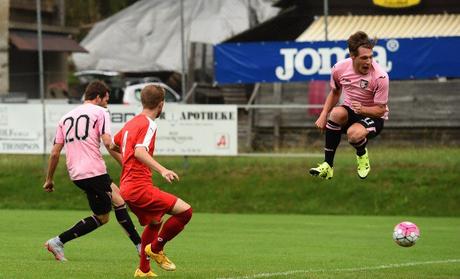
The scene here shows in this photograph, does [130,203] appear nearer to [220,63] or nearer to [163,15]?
[220,63]

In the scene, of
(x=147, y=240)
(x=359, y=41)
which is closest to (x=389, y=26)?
(x=359, y=41)

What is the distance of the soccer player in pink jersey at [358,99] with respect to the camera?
12.9 meters

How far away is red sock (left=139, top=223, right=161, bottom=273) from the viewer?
39.0 ft

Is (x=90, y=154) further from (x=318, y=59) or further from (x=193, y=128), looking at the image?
(x=318, y=59)

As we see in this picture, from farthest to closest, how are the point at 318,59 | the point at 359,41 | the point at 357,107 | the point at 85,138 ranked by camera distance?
1. the point at 318,59
2. the point at 85,138
3. the point at 357,107
4. the point at 359,41

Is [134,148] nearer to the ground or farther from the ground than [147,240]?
farther from the ground

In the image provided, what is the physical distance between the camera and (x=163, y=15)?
161 feet

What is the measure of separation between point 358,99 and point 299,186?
40.8 ft

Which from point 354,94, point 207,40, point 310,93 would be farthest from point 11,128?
point 207,40

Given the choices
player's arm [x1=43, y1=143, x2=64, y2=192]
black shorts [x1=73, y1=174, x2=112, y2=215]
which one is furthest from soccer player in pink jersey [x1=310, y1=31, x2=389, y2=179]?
player's arm [x1=43, y1=143, x2=64, y2=192]

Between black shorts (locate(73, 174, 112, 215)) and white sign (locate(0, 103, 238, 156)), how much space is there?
1112 cm

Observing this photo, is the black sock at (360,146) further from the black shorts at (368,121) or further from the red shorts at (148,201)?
the red shorts at (148,201)

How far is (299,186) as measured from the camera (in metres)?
25.5

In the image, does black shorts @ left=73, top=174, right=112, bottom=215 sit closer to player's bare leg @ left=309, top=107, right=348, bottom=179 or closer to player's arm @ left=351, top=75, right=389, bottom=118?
player's bare leg @ left=309, top=107, right=348, bottom=179
